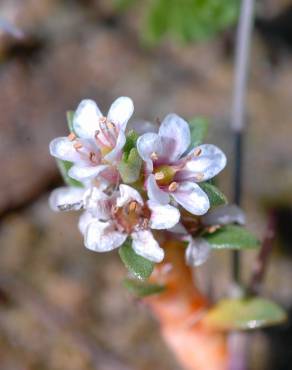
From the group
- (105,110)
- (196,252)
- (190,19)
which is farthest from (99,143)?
(190,19)

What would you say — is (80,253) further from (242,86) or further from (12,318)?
(242,86)

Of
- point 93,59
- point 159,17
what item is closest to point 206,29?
point 159,17

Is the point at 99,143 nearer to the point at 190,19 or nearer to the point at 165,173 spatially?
the point at 165,173

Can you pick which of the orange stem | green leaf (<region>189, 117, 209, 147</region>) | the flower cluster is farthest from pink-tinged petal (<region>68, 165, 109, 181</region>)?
the orange stem

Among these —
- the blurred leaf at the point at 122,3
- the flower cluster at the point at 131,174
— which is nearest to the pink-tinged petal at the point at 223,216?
the flower cluster at the point at 131,174

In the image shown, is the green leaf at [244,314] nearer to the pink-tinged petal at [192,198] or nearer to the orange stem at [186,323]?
the orange stem at [186,323]

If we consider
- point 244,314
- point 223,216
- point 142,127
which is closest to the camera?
point 142,127
